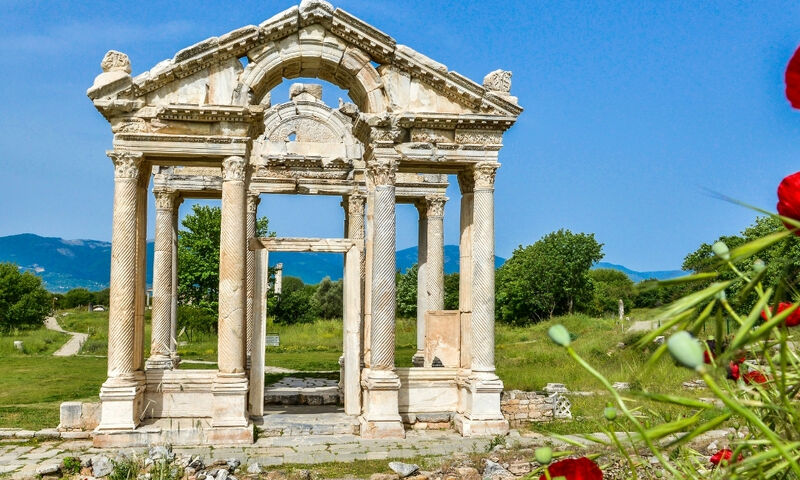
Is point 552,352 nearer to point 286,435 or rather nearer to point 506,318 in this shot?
point 286,435

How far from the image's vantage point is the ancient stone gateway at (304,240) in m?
14.4

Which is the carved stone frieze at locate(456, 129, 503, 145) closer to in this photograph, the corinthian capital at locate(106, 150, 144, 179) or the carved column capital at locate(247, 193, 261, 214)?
the corinthian capital at locate(106, 150, 144, 179)

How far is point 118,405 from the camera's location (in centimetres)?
1393

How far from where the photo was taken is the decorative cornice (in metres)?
14.8

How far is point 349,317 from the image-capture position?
53.9 ft

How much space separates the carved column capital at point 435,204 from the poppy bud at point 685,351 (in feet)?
69.1

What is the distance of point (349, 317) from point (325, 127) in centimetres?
831

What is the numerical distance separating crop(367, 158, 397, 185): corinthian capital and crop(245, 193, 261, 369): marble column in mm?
3573

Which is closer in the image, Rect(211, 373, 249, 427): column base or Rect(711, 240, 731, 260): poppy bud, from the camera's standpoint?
Rect(711, 240, 731, 260): poppy bud

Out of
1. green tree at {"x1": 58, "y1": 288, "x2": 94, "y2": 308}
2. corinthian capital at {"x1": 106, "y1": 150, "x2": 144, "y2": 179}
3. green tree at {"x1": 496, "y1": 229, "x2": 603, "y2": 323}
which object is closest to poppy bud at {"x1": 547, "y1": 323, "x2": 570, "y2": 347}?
corinthian capital at {"x1": 106, "y1": 150, "x2": 144, "y2": 179}

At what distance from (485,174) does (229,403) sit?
22.6 feet

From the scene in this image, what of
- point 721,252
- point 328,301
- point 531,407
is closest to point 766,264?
point 721,252

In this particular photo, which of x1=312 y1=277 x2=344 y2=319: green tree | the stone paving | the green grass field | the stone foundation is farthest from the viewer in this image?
x1=312 y1=277 x2=344 y2=319: green tree

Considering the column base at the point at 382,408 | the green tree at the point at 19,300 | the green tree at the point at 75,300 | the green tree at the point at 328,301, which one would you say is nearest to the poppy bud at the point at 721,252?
the column base at the point at 382,408
